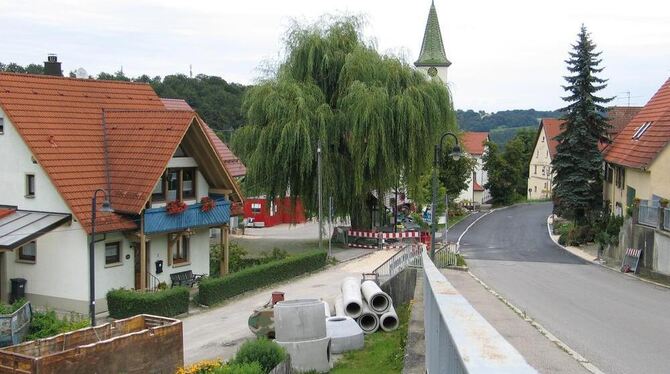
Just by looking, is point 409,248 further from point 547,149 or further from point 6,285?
point 547,149

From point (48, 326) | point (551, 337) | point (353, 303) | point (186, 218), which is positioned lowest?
point (48, 326)

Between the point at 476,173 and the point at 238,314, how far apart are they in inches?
2794

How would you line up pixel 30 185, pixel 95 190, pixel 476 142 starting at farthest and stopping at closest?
pixel 476 142
pixel 30 185
pixel 95 190

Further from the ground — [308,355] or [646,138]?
[646,138]

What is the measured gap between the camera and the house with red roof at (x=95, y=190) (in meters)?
22.7

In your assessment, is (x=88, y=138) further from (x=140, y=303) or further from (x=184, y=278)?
(x=140, y=303)

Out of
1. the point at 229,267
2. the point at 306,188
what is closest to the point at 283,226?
the point at 306,188

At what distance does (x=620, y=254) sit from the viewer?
108ft

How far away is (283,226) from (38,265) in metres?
28.0

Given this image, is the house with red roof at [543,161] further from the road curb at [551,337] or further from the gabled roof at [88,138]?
the road curb at [551,337]

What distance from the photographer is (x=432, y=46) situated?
83.5m

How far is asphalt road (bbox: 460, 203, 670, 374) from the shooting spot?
12.4 meters

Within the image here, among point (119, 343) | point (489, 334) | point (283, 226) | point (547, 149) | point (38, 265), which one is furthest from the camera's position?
point (547, 149)

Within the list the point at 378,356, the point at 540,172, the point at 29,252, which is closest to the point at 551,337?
the point at 378,356
